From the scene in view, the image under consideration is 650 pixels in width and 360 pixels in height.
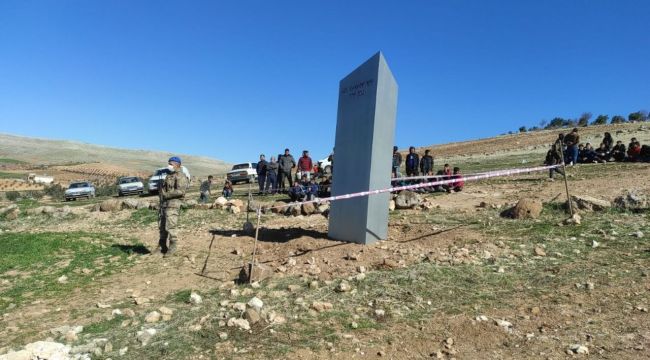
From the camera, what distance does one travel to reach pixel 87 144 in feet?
430

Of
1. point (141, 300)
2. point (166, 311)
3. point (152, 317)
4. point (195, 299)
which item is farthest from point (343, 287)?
point (141, 300)

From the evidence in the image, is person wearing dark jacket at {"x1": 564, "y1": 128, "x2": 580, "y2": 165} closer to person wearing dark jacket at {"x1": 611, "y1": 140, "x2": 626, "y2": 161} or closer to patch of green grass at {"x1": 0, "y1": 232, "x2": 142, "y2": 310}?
person wearing dark jacket at {"x1": 611, "y1": 140, "x2": 626, "y2": 161}

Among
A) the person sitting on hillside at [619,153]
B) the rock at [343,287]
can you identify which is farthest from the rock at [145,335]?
the person sitting on hillside at [619,153]

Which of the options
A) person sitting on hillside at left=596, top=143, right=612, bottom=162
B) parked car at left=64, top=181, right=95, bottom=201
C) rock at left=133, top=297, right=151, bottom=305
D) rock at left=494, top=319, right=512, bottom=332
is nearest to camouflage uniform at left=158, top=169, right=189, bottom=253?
rock at left=133, top=297, right=151, bottom=305

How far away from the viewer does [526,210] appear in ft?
29.8

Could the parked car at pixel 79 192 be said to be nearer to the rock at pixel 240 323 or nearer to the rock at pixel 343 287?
the rock at pixel 343 287

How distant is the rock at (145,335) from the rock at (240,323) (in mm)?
805

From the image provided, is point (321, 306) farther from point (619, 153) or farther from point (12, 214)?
point (619, 153)

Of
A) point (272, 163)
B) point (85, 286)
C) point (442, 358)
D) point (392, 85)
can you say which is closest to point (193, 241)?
point (85, 286)

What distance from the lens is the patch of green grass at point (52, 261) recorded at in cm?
723

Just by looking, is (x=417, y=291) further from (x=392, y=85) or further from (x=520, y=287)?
(x=392, y=85)

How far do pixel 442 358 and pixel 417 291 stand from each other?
4.66 ft

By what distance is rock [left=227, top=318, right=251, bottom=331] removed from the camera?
4836mm

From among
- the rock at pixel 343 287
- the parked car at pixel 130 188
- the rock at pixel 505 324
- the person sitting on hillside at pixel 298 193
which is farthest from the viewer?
the parked car at pixel 130 188
